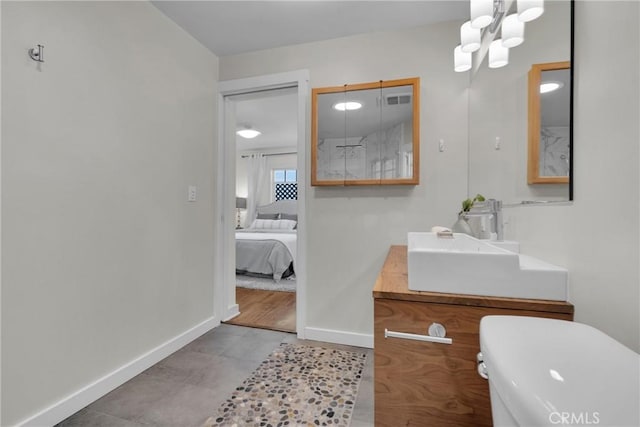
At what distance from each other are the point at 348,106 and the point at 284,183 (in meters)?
4.29

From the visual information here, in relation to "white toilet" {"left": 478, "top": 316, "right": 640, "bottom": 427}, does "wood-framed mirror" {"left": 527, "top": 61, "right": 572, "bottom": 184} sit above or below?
above

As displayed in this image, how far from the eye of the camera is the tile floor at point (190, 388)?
1355mm

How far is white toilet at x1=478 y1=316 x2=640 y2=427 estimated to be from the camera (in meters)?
0.37

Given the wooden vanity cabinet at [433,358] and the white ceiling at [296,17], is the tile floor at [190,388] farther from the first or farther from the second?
the white ceiling at [296,17]

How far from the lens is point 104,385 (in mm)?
1526

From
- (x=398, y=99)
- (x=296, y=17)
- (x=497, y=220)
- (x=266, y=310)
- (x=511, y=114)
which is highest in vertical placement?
(x=296, y=17)

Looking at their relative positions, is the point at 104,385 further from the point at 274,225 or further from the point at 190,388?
the point at 274,225

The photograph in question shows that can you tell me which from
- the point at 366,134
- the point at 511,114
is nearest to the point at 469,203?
the point at 511,114

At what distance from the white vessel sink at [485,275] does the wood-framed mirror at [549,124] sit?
1.09 feet

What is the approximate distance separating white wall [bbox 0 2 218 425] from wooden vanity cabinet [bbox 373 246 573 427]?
1.47 m

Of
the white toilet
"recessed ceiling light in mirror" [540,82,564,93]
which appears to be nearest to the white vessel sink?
the white toilet

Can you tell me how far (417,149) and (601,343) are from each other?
1582mm

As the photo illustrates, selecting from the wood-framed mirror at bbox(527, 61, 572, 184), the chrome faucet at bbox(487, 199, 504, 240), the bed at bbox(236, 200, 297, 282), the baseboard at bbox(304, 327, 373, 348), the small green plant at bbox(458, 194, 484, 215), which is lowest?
the baseboard at bbox(304, 327, 373, 348)

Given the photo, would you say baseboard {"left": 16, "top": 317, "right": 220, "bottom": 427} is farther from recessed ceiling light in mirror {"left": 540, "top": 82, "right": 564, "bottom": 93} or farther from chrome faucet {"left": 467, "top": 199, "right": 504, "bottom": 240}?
recessed ceiling light in mirror {"left": 540, "top": 82, "right": 564, "bottom": 93}
